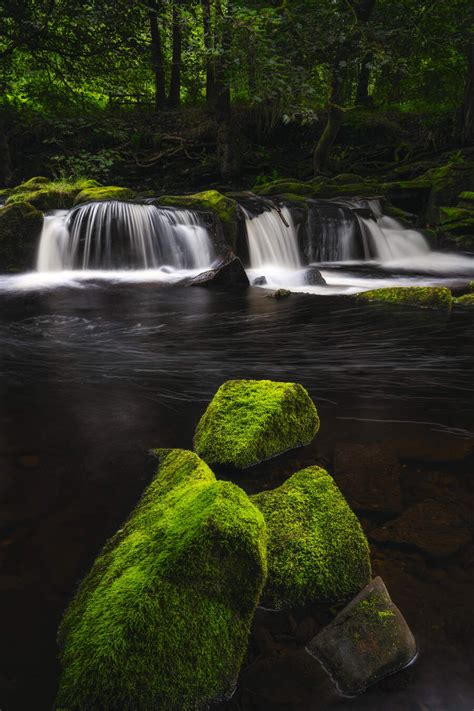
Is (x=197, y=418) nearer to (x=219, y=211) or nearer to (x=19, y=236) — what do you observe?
(x=19, y=236)

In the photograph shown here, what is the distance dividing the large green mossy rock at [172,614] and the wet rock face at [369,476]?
114 centimetres

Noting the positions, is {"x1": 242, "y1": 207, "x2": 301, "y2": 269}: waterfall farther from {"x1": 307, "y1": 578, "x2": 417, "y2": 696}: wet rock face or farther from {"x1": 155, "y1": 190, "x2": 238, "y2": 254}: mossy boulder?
{"x1": 307, "y1": 578, "x2": 417, "y2": 696}: wet rock face

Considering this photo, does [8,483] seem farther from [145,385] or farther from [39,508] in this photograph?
[145,385]

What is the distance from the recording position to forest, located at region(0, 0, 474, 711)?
1.95 m

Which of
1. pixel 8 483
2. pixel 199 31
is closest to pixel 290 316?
pixel 8 483

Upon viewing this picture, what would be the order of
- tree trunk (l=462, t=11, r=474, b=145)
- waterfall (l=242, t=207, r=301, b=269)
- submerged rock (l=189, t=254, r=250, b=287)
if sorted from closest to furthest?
submerged rock (l=189, t=254, r=250, b=287), waterfall (l=242, t=207, r=301, b=269), tree trunk (l=462, t=11, r=474, b=145)

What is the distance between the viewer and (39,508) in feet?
9.82

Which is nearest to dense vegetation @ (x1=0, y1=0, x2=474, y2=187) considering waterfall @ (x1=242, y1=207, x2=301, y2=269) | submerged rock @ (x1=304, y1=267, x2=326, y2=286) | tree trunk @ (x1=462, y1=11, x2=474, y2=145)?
tree trunk @ (x1=462, y1=11, x2=474, y2=145)

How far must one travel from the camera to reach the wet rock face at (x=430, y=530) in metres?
2.68

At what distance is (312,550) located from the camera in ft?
7.99

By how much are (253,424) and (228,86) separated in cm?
1464

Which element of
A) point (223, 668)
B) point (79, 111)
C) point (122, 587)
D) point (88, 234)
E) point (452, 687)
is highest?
point (79, 111)

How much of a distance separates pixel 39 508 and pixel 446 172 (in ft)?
59.3

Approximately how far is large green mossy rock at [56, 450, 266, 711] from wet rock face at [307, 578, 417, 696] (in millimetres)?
361
